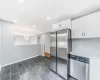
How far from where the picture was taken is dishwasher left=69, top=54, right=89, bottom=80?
6.00 ft

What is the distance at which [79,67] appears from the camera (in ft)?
6.72

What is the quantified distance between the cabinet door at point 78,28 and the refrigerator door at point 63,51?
0.36 metres

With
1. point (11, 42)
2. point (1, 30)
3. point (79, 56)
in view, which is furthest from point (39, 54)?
point (79, 56)

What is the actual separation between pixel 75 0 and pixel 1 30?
142 inches

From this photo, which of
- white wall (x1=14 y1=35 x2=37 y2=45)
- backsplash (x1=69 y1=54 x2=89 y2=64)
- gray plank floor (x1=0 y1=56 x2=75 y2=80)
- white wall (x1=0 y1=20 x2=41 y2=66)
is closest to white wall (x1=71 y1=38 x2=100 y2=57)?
backsplash (x1=69 y1=54 x2=89 y2=64)

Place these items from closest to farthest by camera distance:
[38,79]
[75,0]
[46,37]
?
[75,0]
[38,79]
[46,37]

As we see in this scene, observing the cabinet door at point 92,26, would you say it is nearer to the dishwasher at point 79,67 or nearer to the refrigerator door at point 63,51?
the refrigerator door at point 63,51

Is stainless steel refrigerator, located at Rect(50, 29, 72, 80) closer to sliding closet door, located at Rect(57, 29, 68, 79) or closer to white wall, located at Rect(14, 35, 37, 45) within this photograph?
sliding closet door, located at Rect(57, 29, 68, 79)

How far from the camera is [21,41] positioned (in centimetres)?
795

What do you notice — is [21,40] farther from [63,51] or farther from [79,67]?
[79,67]

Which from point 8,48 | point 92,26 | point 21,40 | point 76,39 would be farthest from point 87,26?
point 21,40

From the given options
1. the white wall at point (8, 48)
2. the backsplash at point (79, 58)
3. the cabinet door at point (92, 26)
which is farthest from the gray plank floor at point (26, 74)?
the cabinet door at point (92, 26)

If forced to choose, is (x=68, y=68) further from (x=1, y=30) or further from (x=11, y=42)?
(x=1, y=30)

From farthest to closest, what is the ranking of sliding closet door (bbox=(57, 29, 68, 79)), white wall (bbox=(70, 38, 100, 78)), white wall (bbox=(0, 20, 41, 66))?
white wall (bbox=(0, 20, 41, 66)) → sliding closet door (bbox=(57, 29, 68, 79)) → white wall (bbox=(70, 38, 100, 78))
